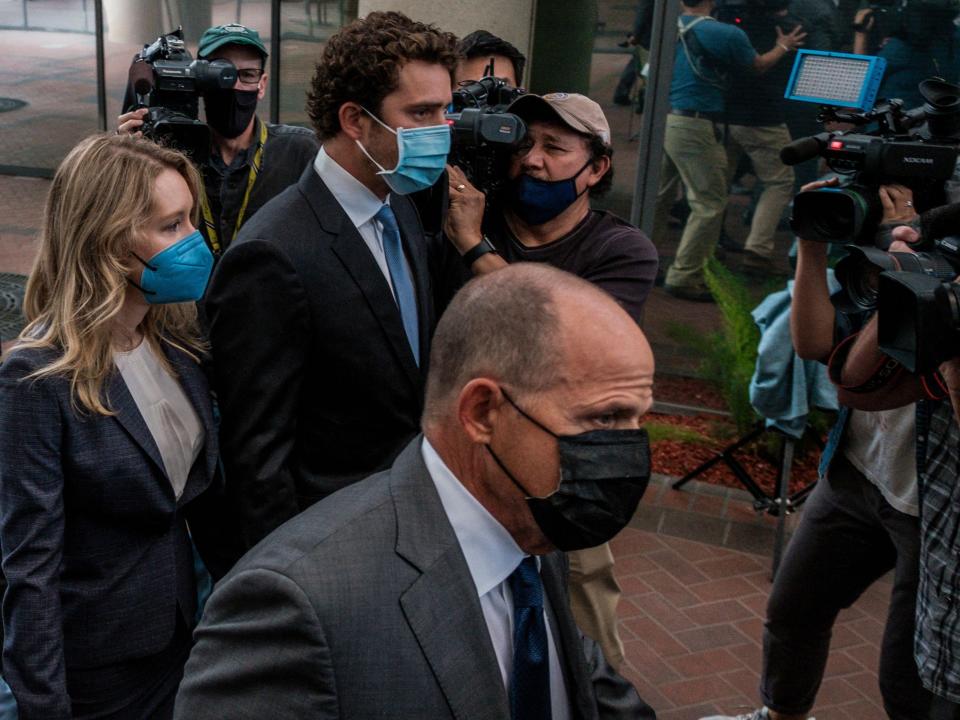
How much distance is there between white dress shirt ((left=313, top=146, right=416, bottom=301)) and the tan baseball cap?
0.59m

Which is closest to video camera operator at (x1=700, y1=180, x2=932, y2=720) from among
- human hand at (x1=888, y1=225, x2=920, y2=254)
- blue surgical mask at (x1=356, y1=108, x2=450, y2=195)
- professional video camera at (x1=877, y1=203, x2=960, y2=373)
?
human hand at (x1=888, y1=225, x2=920, y2=254)

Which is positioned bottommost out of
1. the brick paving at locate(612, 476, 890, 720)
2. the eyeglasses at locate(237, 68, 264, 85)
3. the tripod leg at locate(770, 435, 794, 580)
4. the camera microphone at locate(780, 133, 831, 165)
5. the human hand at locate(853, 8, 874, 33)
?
the brick paving at locate(612, 476, 890, 720)

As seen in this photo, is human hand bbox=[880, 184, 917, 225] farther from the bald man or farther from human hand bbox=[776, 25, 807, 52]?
human hand bbox=[776, 25, 807, 52]

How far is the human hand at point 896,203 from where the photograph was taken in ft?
11.1

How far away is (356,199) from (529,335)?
1457mm

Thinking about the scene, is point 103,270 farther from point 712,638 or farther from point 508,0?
point 508,0

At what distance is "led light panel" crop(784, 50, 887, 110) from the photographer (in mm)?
3490

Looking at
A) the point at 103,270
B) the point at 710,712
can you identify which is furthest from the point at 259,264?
the point at 710,712

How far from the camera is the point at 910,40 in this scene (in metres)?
6.38

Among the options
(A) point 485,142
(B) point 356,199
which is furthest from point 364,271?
(A) point 485,142

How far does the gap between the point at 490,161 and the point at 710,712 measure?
92.5 inches

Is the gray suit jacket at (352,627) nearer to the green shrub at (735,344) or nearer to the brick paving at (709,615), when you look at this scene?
the brick paving at (709,615)

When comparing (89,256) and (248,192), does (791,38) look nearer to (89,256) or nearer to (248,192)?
(248,192)

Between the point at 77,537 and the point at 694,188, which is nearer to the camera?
the point at 77,537
